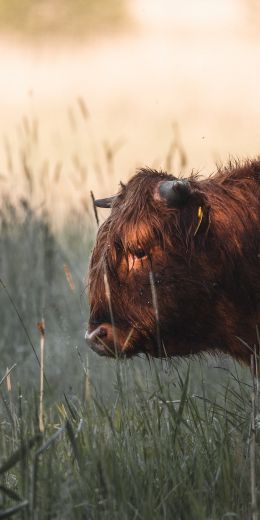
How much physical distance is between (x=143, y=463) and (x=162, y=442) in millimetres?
135

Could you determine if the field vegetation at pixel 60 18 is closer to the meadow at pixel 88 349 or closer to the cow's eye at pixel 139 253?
the meadow at pixel 88 349

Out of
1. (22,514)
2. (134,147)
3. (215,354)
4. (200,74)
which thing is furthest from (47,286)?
(200,74)

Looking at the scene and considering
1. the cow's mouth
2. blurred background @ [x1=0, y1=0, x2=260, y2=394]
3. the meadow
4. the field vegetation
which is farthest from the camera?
the field vegetation

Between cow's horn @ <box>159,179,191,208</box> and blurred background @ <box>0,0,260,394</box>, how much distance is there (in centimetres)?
205

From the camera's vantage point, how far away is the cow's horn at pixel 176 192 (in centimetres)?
507

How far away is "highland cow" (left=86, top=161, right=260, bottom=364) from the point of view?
510cm

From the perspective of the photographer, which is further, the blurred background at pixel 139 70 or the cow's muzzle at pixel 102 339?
the blurred background at pixel 139 70

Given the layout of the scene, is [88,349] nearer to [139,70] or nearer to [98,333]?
[98,333]

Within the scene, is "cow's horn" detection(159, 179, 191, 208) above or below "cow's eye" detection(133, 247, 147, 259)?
above

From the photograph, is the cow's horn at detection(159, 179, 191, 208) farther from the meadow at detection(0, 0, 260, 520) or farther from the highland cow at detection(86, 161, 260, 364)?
the meadow at detection(0, 0, 260, 520)

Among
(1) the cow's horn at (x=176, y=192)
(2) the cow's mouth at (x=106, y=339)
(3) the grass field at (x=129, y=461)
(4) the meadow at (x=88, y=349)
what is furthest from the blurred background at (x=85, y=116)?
(3) the grass field at (x=129, y=461)

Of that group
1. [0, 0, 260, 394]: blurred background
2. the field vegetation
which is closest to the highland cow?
[0, 0, 260, 394]: blurred background

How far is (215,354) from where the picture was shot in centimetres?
545

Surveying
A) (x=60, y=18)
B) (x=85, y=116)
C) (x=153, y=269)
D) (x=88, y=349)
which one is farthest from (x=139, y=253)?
(x=60, y=18)
